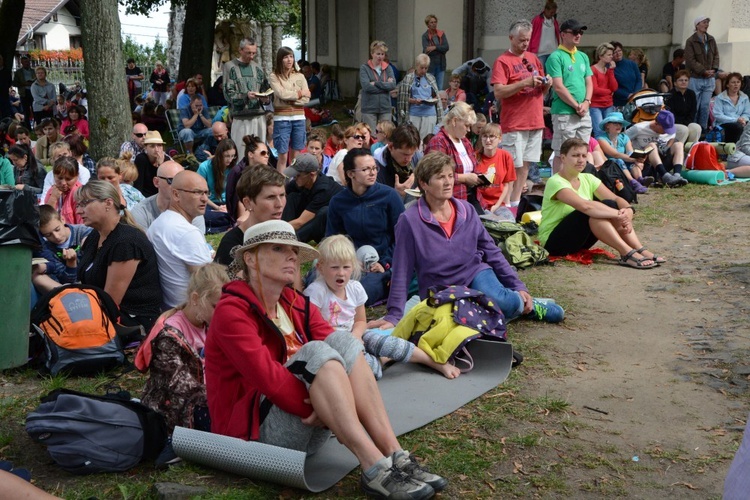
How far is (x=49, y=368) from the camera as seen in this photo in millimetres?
5750

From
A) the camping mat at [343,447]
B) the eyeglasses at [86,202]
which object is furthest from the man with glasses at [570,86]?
the eyeglasses at [86,202]

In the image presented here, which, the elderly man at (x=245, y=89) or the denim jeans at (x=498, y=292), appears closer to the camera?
the denim jeans at (x=498, y=292)

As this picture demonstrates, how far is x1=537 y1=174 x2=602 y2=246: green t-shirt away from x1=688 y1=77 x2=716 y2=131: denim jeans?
25.0ft

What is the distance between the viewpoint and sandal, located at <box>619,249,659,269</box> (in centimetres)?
805

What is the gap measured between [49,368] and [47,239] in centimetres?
204

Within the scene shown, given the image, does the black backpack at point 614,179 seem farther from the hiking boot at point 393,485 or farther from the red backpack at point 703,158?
the hiking boot at point 393,485

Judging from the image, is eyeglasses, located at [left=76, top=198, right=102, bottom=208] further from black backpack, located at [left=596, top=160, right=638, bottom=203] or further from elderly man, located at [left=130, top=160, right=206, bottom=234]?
black backpack, located at [left=596, top=160, right=638, bottom=203]

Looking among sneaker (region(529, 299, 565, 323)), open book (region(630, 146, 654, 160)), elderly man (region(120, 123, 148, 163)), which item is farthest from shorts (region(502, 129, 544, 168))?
elderly man (region(120, 123, 148, 163))

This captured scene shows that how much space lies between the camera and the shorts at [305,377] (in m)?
3.91

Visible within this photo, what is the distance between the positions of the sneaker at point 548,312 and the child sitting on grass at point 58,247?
11.4ft

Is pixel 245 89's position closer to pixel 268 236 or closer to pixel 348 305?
pixel 348 305

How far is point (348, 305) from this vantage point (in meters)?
5.75

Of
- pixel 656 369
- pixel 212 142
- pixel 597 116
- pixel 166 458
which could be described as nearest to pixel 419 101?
pixel 597 116

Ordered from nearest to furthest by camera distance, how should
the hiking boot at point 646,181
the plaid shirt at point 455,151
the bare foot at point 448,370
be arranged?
the bare foot at point 448,370
the plaid shirt at point 455,151
the hiking boot at point 646,181
